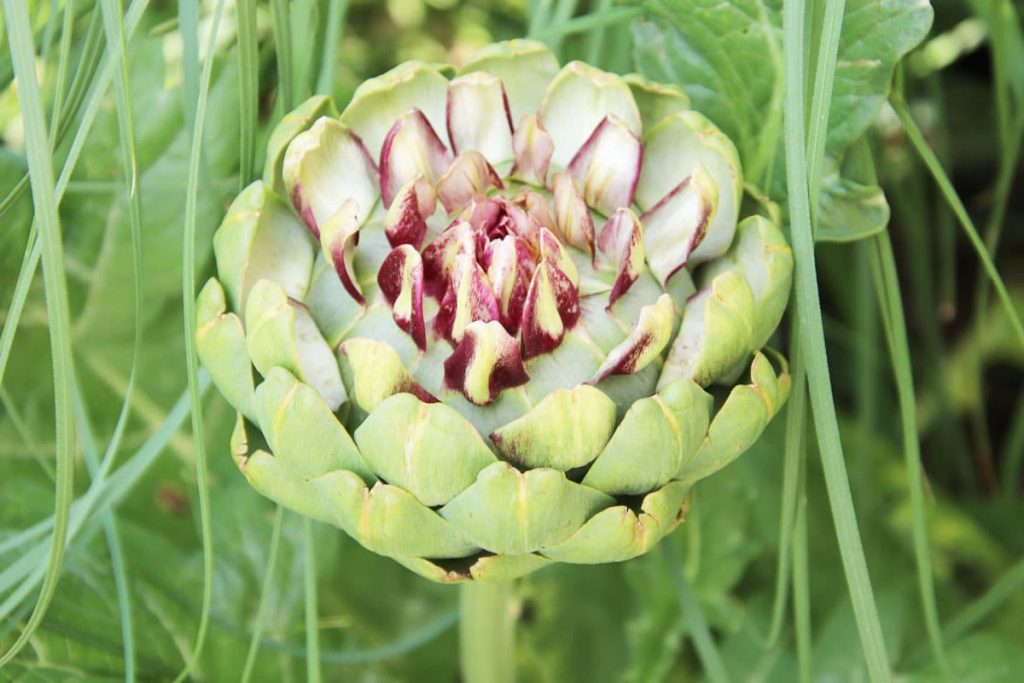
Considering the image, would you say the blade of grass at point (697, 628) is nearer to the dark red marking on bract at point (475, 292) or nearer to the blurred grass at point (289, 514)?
the blurred grass at point (289, 514)

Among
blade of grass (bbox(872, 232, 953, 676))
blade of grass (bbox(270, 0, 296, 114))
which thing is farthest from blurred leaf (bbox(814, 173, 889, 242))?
blade of grass (bbox(270, 0, 296, 114))

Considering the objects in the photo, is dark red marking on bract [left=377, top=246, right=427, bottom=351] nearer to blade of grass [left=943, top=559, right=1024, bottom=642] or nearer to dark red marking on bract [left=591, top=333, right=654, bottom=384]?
dark red marking on bract [left=591, top=333, right=654, bottom=384]

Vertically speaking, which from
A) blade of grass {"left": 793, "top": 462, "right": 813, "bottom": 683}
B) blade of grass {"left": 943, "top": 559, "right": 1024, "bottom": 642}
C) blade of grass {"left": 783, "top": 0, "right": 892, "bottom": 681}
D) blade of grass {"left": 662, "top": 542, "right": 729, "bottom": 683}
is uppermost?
blade of grass {"left": 783, "top": 0, "right": 892, "bottom": 681}

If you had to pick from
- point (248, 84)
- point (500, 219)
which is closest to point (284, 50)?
point (248, 84)

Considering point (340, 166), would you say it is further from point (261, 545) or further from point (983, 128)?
point (983, 128)

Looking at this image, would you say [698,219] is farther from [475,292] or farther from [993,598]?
[993,598]

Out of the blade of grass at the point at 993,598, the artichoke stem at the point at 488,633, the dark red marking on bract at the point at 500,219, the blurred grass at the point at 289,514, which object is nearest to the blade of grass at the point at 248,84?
the blurred grass at the point at 289,514
